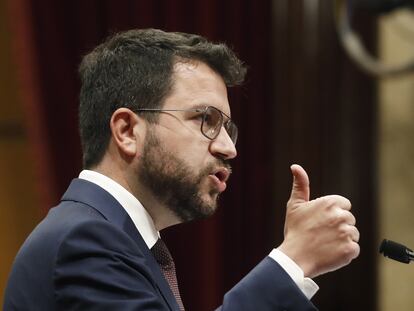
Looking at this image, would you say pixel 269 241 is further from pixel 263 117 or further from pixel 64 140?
pixel 64 140

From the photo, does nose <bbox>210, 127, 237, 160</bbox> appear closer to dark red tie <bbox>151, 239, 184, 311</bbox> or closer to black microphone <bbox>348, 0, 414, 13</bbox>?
dark red tie <bbox>151, 239, 184, 311</bbox>

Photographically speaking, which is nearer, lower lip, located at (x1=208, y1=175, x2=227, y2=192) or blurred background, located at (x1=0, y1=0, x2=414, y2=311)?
lower lip, located at (x1=208, y1=175, x2=227, y2=192)

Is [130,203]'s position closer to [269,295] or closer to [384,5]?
[269,295]

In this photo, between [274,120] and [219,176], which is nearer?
[219,176]

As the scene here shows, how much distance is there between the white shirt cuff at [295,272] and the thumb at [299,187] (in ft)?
0.32

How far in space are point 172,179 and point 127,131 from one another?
0.35ft

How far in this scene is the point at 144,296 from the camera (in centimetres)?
106

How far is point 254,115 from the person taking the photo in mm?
2551

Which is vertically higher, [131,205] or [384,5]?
[384,5]

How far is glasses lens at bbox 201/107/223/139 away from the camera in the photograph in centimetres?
127

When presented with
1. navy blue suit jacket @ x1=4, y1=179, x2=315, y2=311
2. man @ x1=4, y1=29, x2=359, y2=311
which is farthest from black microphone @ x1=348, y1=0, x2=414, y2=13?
navy blue suit jacket @ x1=4, y1=179, x2=315, y2=311

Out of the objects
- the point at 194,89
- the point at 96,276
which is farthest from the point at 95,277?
the point at 194,89

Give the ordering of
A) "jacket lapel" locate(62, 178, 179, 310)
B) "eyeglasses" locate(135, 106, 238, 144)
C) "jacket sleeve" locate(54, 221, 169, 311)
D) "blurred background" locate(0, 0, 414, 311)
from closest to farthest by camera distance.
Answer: "jacket sleeve" locate(54, 221, 169, 311) → "jacket lapel" locate(62, 178, 179, 310) → "eyeglasses" locate(135, 106, 238, 144) → "blurred background" locate(0, 0, 414, 311)

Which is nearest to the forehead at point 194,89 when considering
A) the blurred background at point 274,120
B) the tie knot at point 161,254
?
the tie knot at point 161,254
